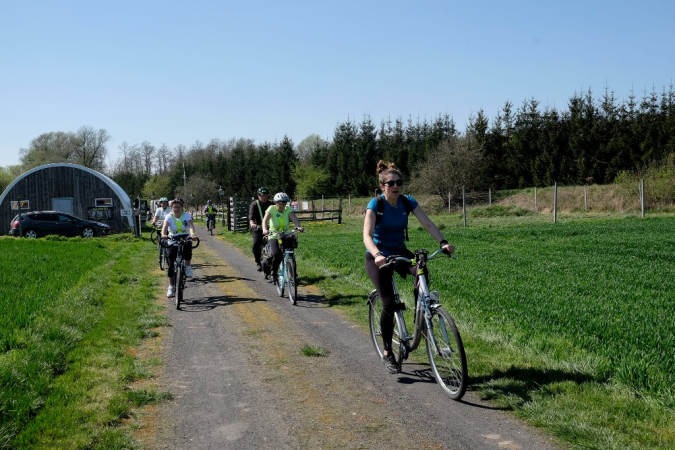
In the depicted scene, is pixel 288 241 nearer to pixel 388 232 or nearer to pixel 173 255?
pixel 173 255

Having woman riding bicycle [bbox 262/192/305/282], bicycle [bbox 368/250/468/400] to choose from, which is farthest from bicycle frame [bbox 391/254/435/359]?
woman riding bicycle [bbox 262/192/305/282]

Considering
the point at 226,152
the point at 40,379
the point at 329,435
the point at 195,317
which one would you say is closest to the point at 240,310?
the point at 195,317

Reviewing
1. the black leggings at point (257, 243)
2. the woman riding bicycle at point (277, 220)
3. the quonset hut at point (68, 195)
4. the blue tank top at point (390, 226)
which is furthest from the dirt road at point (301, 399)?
the quonset hut at point (68, 195)

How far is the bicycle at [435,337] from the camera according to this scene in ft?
15.4

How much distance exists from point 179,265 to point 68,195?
30605 mm

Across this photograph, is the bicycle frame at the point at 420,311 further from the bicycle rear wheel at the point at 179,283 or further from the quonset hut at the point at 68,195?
the quonset hut at the point at 68,195

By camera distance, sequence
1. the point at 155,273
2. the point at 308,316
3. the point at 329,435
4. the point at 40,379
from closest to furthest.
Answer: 1. the point at 329,435
2. the point at 40,379
3. the point at 308,316
4. the point at 155,273

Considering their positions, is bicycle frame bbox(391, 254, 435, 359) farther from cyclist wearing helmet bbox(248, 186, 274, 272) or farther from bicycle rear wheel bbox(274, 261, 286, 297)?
cyclist wearing helmet bbox(248, 186, 274, 272)

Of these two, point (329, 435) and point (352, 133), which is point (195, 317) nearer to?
point (329, 435)

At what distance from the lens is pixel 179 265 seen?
32.9 feet

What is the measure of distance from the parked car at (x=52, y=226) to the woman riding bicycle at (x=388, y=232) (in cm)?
2861

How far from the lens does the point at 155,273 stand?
14.1 m

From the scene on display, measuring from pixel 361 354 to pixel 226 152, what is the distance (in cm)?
9765

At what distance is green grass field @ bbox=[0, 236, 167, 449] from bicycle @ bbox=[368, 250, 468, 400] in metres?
2.28
